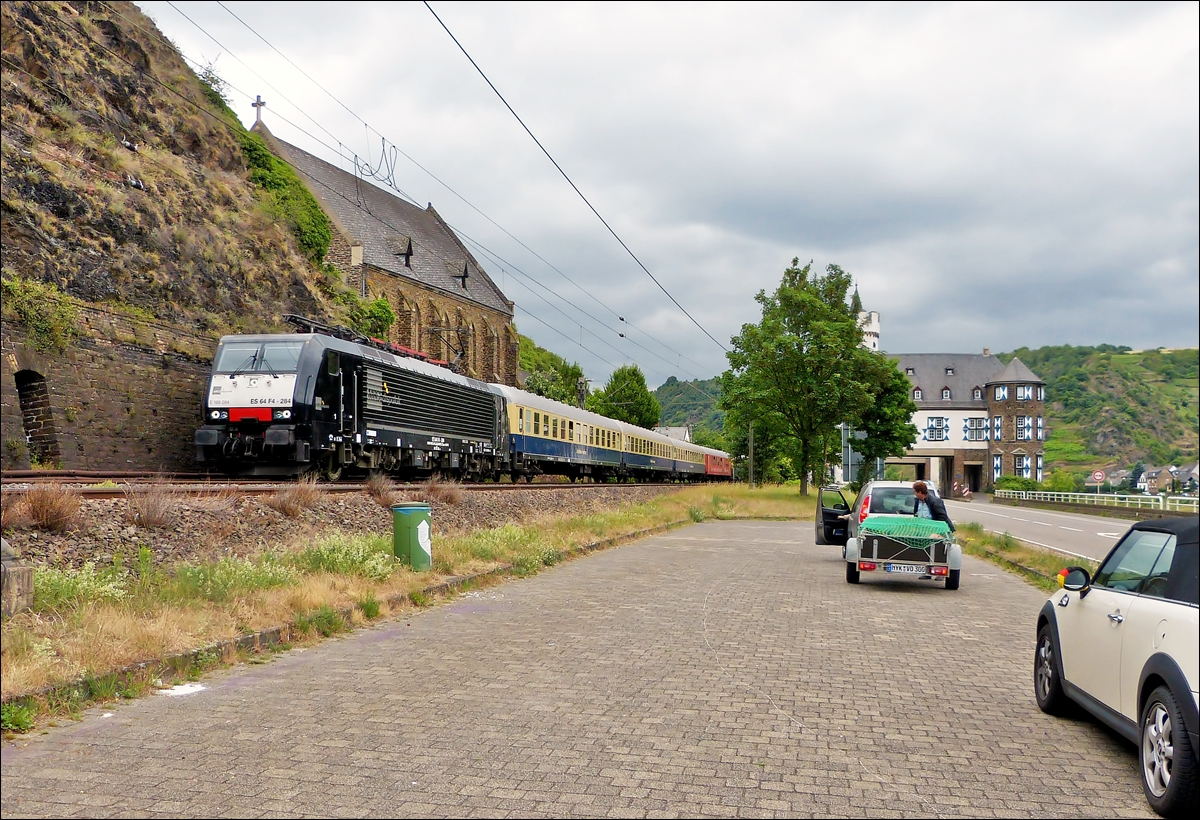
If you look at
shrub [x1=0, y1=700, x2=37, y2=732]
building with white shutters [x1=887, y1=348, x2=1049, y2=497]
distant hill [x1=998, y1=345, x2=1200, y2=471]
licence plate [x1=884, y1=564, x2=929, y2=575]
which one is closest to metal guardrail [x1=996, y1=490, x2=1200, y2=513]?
distant hill [x1=998, y1=345, x2=1200, y2=471]

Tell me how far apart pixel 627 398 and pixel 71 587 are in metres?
87.8

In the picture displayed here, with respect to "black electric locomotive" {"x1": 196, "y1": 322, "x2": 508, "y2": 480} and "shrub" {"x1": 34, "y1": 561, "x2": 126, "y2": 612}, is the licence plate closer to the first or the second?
"shrub" {"x1": 34, "y1": 561, "x2": 126, "y2": 612}

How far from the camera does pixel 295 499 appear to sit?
1373 centimetres

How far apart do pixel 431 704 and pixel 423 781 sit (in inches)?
66.9

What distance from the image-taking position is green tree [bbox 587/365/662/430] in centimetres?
9556

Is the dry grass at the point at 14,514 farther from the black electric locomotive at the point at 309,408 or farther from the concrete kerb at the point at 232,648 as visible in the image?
the black electric locomotive at the point at 309,408

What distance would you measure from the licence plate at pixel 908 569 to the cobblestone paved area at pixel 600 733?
3286mm

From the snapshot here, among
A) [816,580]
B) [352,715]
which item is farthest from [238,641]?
[816,580]

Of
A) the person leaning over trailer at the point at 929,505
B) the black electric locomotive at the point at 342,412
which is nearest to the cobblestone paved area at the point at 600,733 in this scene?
the person leaning over trailer at the point at 929,505

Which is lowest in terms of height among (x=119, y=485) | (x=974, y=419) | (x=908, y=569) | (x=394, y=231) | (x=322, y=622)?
(x=322, y=622)

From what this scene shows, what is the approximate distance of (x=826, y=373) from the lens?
43.8 metres

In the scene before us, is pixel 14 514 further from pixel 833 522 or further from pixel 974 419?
pixel 974 419

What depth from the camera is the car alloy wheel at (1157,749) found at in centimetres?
459

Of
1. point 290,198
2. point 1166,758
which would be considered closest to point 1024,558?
point 1166,758
